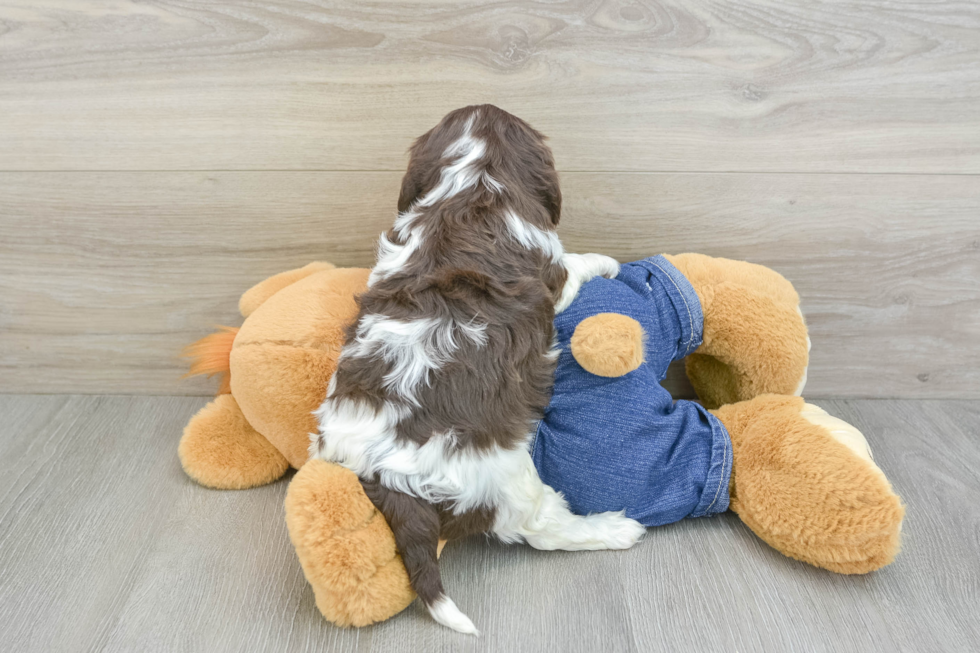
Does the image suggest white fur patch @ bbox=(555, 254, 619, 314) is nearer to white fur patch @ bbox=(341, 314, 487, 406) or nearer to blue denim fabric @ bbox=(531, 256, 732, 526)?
blue denim fabric @ bbox=(531, 256, 732, 526)

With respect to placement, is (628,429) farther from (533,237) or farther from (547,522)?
(533,237)

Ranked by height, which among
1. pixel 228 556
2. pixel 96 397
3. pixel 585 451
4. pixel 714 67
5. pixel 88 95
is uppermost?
pixel 714 67

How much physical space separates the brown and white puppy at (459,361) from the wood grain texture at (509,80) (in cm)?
23

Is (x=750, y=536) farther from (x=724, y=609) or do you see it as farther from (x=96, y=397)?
(x=96, y=397)

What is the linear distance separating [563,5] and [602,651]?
0.96m

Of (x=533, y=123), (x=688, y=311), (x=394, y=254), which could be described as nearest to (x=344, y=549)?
(x=394, y=254)

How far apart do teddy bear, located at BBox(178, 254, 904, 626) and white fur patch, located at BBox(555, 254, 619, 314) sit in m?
0.01

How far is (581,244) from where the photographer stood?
127 centimetres

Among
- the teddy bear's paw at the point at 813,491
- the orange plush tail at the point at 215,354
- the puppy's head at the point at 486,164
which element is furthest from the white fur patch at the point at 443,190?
the teddy bear's paw at the point at 813,491

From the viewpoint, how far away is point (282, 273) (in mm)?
1260

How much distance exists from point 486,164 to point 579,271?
0.21 meters

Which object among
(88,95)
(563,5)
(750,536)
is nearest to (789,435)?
(750,536)

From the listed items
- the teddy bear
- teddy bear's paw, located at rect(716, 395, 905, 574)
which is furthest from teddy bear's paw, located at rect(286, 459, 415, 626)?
teddy bear's paw, located at rect(716, 395, 905, 574)

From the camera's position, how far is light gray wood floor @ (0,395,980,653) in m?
0.87
